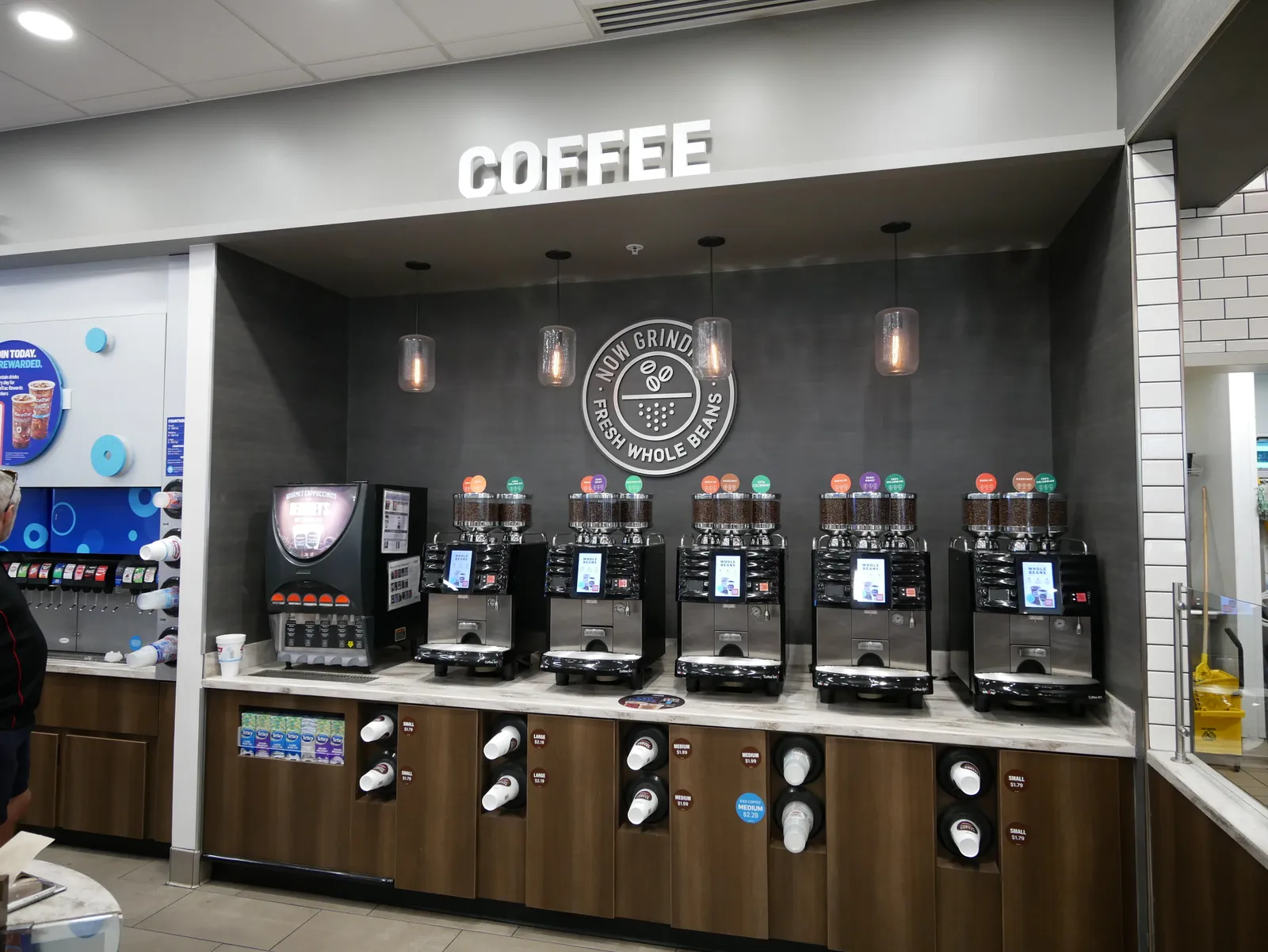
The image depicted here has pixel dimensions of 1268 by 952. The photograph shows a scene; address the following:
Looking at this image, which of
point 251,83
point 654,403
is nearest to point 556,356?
point 654,403

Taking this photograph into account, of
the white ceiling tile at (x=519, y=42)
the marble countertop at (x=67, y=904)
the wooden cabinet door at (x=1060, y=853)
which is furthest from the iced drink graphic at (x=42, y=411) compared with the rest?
the wooden cabinet door at (x=1060, y=853)

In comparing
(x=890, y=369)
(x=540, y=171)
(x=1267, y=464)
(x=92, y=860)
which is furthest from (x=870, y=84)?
(x=92, y=860)

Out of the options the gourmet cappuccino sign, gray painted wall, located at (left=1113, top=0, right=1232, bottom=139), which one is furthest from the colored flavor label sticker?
gray painted wall, located at (left=1113, top=0, right=1232, bottom=139)

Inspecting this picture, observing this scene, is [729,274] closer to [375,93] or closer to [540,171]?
[540,171]

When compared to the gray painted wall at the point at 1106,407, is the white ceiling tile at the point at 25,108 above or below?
above

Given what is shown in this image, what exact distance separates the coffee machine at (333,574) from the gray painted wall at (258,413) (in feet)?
0.56

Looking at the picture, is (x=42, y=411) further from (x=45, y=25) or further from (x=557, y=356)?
(x=557, y=356)

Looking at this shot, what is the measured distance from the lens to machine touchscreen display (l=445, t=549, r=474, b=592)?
321 centimetres

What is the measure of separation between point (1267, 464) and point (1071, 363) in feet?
5.77

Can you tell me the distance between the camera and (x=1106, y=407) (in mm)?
2602

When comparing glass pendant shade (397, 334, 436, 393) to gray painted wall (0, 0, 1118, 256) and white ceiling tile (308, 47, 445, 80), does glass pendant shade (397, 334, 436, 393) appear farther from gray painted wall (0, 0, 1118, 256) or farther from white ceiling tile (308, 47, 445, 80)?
white ceiling tile (308, 47, 445, 80)

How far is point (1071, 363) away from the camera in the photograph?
2.99m

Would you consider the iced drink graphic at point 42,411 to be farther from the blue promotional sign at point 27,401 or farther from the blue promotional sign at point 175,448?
the blue promotional sign at point 175,448

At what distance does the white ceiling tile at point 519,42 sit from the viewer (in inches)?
115
